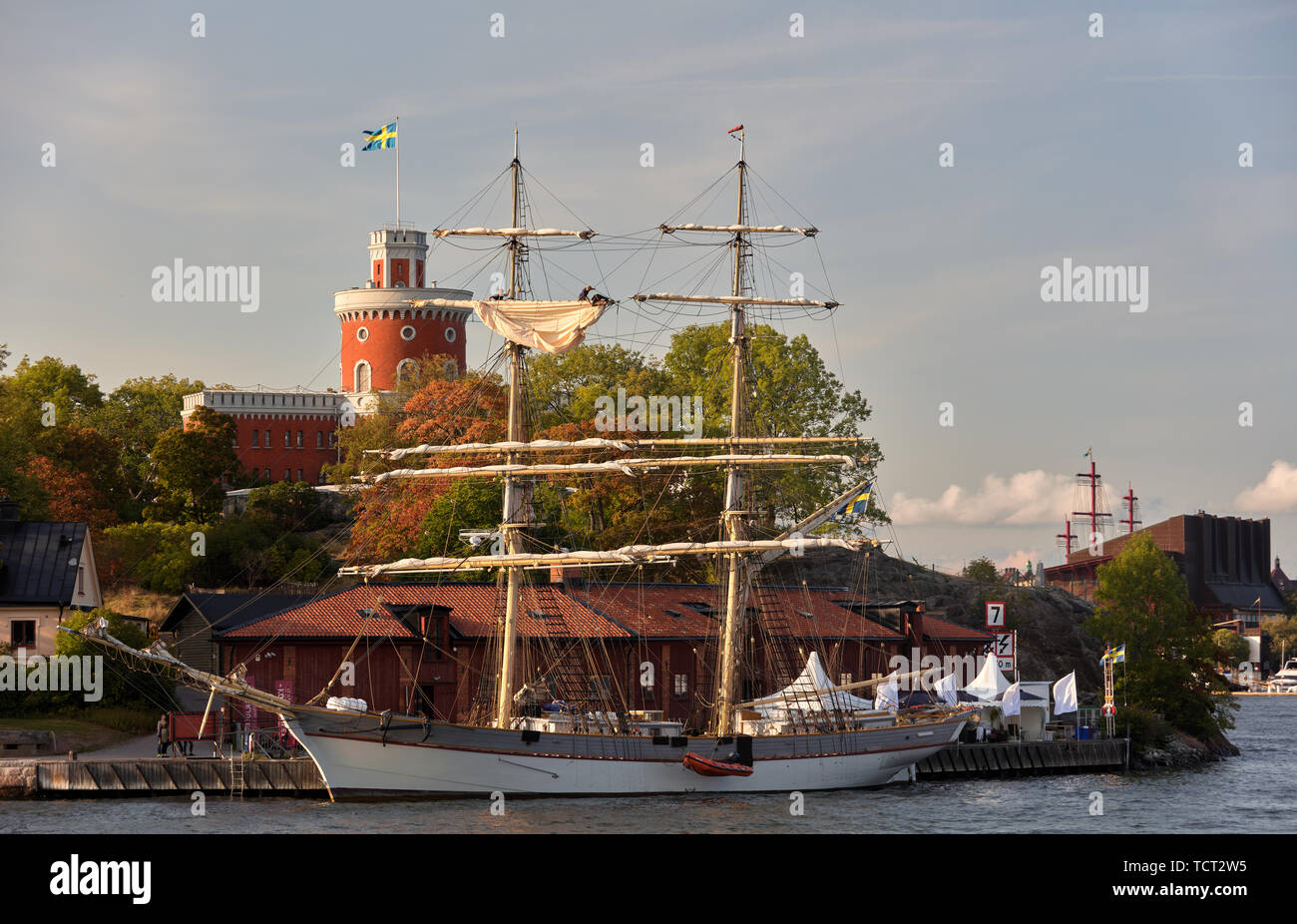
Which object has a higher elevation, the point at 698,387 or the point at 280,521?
the point at 698,387

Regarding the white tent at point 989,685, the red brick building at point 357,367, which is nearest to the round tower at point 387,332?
the red brick building at point 357,367

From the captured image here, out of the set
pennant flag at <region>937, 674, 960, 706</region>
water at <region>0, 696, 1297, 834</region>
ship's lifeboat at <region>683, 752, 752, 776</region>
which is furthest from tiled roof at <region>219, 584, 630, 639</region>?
pennant flag at <region>937, 674, 960, 706</region>

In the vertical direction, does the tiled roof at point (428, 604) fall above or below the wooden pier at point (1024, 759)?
above

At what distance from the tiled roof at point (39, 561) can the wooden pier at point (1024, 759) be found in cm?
3112

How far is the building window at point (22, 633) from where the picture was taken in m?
56.8

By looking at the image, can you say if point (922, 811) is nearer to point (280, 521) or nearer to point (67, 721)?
point (67, 721)

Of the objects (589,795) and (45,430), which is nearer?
(589,795)

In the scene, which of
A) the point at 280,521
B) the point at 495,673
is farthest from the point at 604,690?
the point at 280,521

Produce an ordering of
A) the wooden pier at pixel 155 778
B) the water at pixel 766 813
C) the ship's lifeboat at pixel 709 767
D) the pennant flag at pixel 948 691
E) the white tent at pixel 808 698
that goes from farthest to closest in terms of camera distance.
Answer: the pennant flag at pixel 948 691
the white tent at pixel 808 698
the ship's lifeboat at pixel 709 767
the wooden pier at pixel 155 778
the water at pixel 766 813

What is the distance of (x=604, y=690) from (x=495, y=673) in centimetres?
389

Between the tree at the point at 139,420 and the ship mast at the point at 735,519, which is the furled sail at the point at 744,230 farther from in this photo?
the tree at the point at 139,420

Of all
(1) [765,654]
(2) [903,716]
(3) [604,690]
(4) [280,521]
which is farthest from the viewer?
(4) [280,521]

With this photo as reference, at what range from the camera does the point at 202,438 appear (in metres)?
92.8

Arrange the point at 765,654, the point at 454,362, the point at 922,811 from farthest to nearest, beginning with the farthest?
1. the point at 454,362
2. the point at 765,654
3. the point at 922,811
